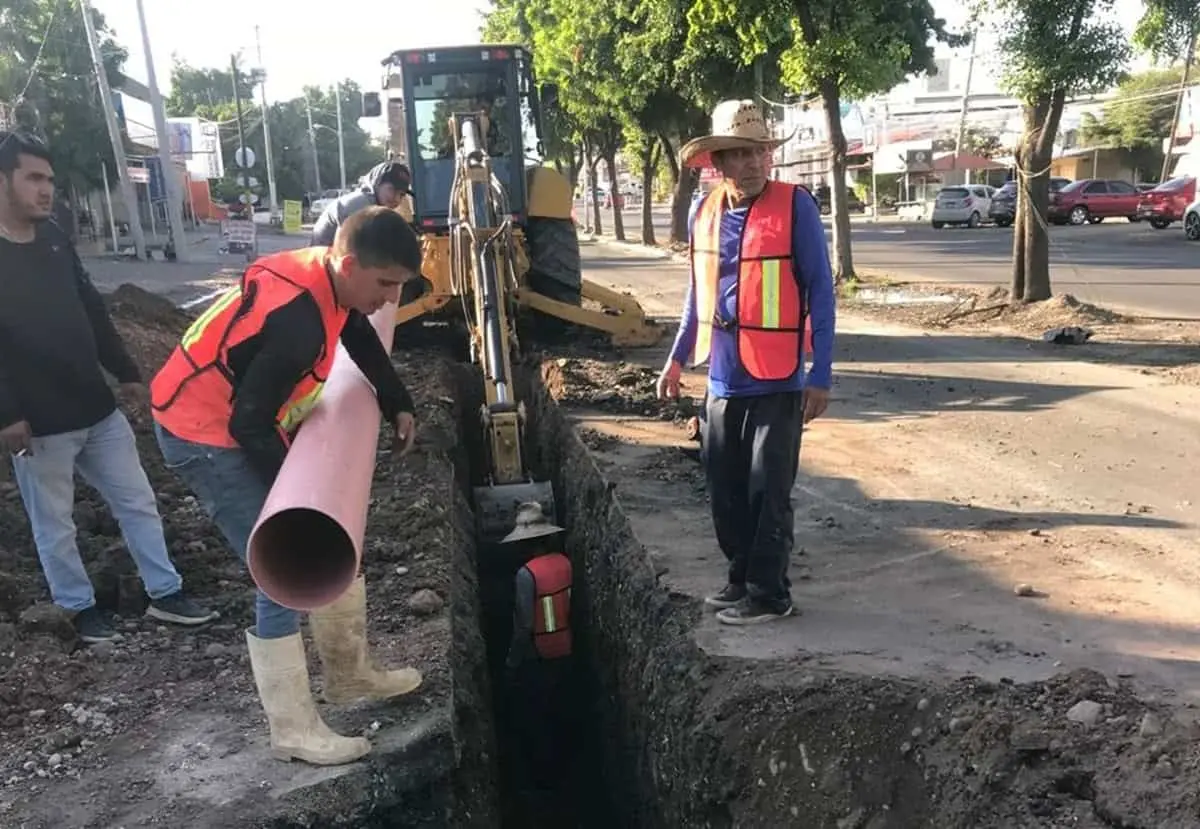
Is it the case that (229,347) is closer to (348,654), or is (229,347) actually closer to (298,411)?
(298,411)

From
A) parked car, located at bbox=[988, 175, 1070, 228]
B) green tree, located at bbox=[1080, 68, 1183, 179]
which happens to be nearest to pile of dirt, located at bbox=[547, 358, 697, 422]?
parked car, located at bbox=[988, 175, 1070, 228]

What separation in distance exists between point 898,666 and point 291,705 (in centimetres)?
206

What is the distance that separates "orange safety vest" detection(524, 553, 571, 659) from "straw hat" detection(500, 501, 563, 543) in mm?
196

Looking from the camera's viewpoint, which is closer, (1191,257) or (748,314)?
(748,314)

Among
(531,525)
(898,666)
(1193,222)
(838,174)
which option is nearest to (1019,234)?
(838,174)

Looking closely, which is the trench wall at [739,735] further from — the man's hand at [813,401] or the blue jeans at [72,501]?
the blue jeans at [72,501]

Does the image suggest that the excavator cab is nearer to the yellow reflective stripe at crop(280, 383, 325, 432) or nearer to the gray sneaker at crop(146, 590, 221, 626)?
the gray sneaker at crop(146, 590, 221, 626)

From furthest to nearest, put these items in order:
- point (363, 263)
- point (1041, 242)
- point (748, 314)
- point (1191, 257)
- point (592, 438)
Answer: point (1191, 257)
point (1041, 242)
point (592, 438)
point (748, 314)
point (363, 263)

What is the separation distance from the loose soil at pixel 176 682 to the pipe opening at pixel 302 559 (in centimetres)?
66

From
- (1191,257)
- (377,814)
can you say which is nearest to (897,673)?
(377,814)

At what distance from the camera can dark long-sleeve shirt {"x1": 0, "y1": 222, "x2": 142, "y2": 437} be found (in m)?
4.06

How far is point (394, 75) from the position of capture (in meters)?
11.2

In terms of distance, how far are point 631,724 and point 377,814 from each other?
188cm

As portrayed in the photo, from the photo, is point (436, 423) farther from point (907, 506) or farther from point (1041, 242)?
point (1041, 242)
